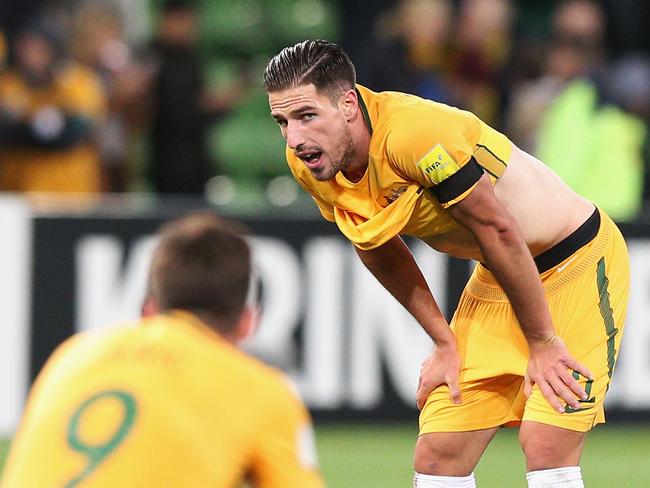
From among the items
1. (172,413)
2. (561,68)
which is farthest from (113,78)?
(172,413)

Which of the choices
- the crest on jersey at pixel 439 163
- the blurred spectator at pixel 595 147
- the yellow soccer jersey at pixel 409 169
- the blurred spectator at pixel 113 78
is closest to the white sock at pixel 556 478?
the yellow soccer jersey at pixel 409 169

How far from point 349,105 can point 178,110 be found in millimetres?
6084

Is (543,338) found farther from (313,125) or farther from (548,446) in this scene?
(313,125)

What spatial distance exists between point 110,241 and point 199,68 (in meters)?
2.02

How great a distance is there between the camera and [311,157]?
4.77m

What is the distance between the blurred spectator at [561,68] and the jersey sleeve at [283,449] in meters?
7.27

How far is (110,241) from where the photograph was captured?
9.35m

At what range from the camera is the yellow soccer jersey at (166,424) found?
3.16 meters

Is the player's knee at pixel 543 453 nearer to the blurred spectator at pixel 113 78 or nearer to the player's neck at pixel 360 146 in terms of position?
the player's neck at pixel 360 146

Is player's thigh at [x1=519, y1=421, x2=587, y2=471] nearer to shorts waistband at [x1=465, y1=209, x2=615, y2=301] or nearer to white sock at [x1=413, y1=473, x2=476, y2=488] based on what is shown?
white sock at [x1=413, y1=473, x2=476, y2=488]

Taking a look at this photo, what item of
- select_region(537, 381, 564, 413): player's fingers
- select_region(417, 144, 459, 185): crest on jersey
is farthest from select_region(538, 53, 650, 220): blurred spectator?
select_region(417, 144, 459, 185): crest on jersey

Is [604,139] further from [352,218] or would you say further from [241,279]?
[241,279]

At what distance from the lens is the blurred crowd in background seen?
31.4 feet

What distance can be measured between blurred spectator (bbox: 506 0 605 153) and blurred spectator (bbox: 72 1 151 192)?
273 cm
